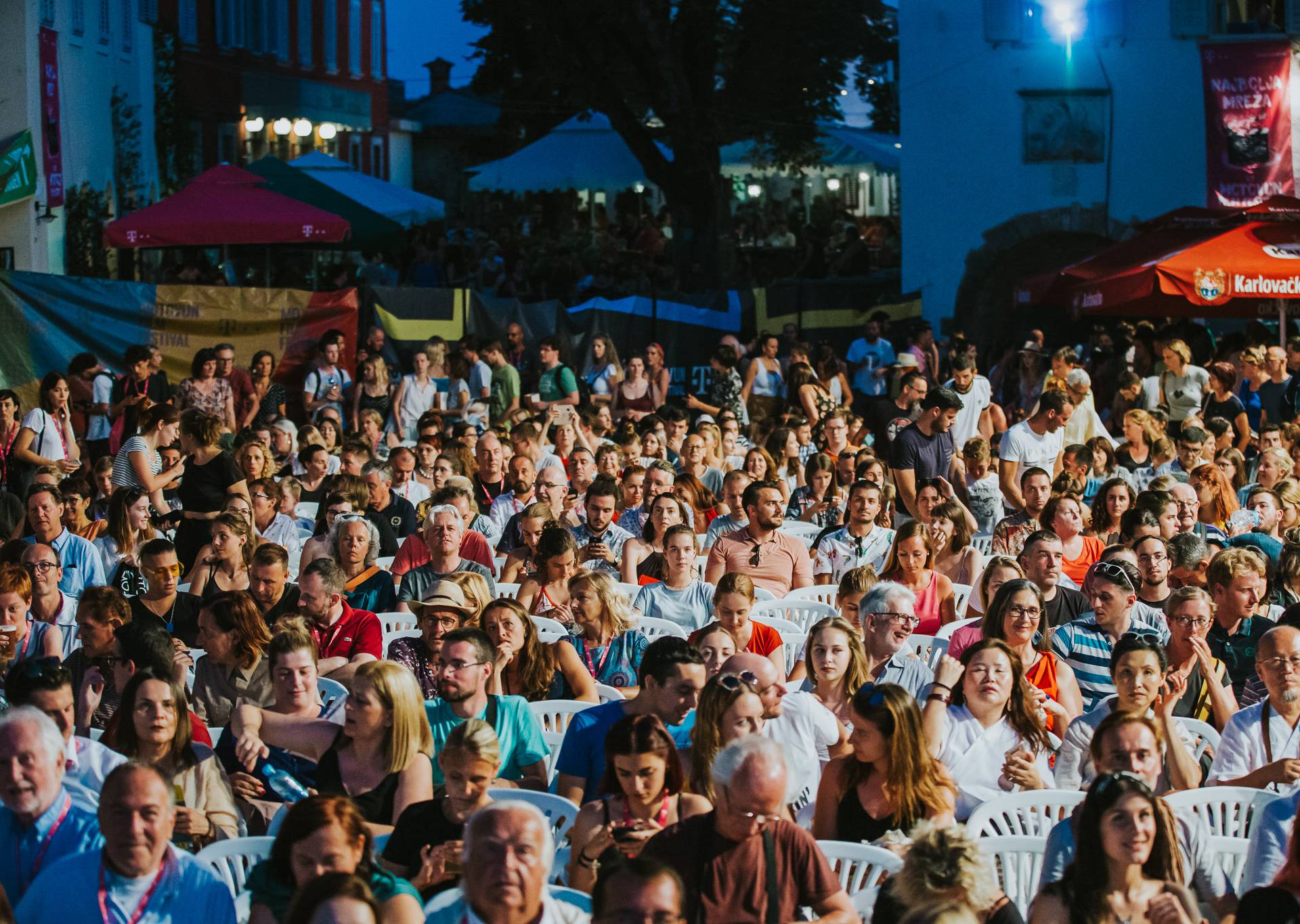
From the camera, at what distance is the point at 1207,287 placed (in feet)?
53.9

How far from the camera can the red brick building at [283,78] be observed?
3212 centimetres

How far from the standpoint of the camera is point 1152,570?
8.54m

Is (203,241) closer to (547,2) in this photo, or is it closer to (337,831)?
(547,2)

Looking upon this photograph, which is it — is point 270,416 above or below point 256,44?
below

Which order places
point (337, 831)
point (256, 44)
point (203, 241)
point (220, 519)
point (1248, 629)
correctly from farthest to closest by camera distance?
point (256, 44)
point (203, 241)
point (220, 519)
point (1248, 629)
point (337, 831)

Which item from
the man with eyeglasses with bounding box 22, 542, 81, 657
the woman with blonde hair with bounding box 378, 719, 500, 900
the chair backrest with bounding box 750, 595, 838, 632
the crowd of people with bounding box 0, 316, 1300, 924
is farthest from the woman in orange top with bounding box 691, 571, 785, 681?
the man with eyeglasses with bounding box 22, 542, 81, 657

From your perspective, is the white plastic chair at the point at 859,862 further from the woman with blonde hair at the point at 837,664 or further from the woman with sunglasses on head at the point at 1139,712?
the woman with blonde hair at the point at 837,664

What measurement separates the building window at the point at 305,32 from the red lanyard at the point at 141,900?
35154 millimetres

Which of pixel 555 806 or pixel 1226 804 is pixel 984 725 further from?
pixel 555 806

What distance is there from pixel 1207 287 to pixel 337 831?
43.0 ft

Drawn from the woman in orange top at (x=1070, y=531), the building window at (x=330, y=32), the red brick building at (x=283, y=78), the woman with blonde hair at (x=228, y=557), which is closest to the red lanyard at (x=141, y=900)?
the woman with blonde hair at (x=228, y=557)

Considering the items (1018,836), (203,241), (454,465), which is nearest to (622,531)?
(454,465)

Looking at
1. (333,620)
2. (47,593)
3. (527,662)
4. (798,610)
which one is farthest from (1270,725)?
(47,593)

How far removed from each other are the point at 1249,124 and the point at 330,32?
23.2 m
